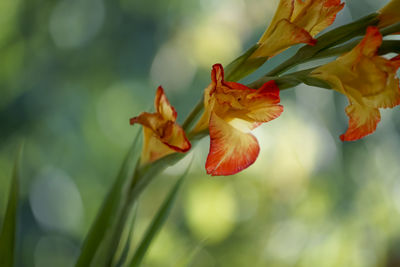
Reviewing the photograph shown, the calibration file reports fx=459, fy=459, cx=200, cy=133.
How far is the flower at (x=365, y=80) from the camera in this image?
265 mm

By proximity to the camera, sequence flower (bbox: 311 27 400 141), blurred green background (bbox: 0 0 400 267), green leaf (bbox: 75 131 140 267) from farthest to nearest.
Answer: blurred green background (bbox: 0 0 400 267), green leaf (bbox: 75 131 140 267), flower (bbox: 311 27 400 141)

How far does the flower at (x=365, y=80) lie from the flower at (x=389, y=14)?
1.5 inches

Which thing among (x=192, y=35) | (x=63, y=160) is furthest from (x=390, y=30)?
(x=63, y=160)

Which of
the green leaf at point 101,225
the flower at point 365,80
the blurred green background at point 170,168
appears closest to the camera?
the flower at point 365,80

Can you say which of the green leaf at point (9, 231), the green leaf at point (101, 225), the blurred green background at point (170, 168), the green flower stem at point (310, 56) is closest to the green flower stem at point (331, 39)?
the green flower stem at point (310, 56)

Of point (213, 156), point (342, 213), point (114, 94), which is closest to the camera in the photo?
point (213, 156)

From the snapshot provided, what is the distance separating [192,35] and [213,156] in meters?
1.15

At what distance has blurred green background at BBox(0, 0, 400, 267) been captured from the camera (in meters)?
1.32

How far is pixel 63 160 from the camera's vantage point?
1387mm

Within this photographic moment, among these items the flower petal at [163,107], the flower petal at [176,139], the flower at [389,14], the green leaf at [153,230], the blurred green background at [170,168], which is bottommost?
the blurred green background at [170,168]

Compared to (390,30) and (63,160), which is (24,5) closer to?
(63,160)

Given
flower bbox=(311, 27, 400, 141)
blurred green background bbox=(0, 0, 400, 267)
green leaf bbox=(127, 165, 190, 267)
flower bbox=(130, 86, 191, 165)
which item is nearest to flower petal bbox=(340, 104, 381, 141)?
flower bbox=(311, 27, 400, 141)

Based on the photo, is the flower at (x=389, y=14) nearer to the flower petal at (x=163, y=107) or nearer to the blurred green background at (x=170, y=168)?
the flower petal at (x=163, y=107)

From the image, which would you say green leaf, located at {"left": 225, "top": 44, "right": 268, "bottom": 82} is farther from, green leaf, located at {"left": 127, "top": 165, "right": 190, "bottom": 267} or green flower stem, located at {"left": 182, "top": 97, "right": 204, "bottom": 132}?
green leaf, located at {"left": 127, "top": 165, "right": 190, "bottom": 267}
